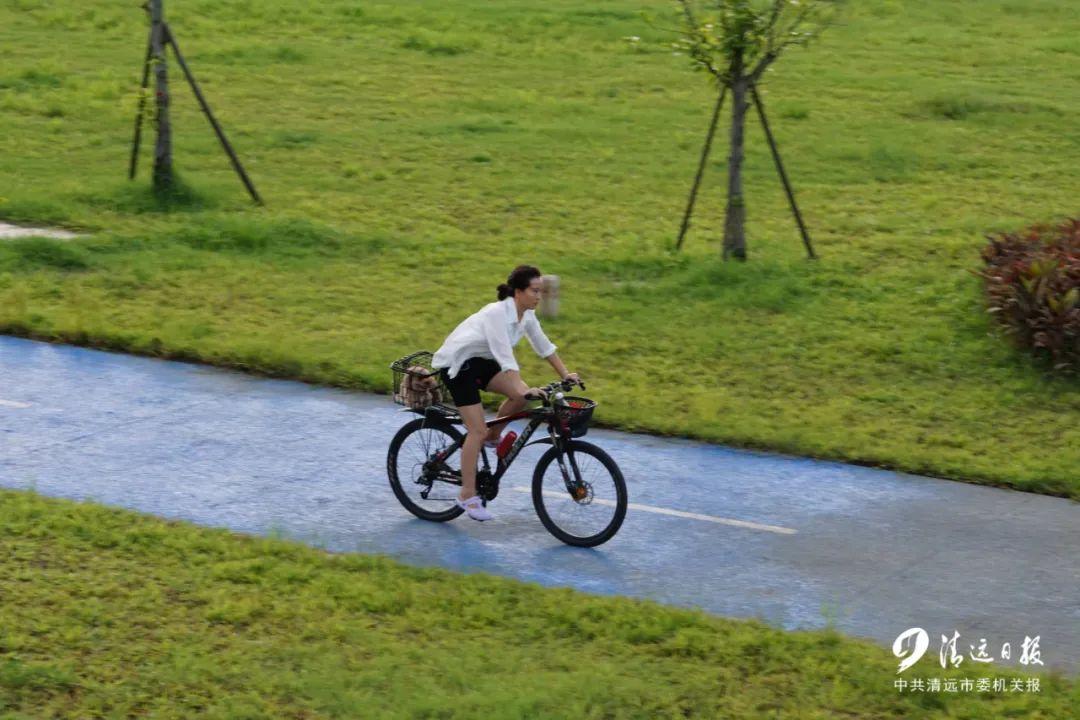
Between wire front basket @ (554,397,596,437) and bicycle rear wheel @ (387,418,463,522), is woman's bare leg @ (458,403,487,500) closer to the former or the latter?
bicycle rear wheel @ (387,418,463,522)

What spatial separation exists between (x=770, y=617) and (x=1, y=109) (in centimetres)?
1944

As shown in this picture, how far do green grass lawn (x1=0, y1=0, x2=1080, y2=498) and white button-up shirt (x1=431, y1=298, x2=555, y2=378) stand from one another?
2.68 m

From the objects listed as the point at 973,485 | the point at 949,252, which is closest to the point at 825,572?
the point at 973,485

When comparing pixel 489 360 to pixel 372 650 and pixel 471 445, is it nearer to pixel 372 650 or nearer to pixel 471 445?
pixel 471 445

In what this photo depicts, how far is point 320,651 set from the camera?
7.54 m

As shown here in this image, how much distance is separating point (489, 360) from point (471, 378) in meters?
0.16

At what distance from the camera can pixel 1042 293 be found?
43.7 feet

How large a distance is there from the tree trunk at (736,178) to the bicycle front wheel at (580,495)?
7.28 m

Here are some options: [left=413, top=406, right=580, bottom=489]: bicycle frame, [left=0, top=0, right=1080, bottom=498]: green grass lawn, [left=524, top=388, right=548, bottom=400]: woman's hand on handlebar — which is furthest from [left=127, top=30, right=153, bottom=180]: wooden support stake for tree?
[left=524, top=388, right=548, bottom=400]: woman's hand on handlebar

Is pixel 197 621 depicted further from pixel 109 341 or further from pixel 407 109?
pixel 407 109

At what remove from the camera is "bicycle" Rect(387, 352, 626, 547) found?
9.23 meters

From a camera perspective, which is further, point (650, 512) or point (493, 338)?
point (650, 512)

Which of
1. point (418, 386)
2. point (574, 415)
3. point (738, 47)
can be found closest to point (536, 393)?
point (574, 415)

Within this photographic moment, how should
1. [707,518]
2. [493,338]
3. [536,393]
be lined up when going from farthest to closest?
[707,518], [493,338], [536,393]
